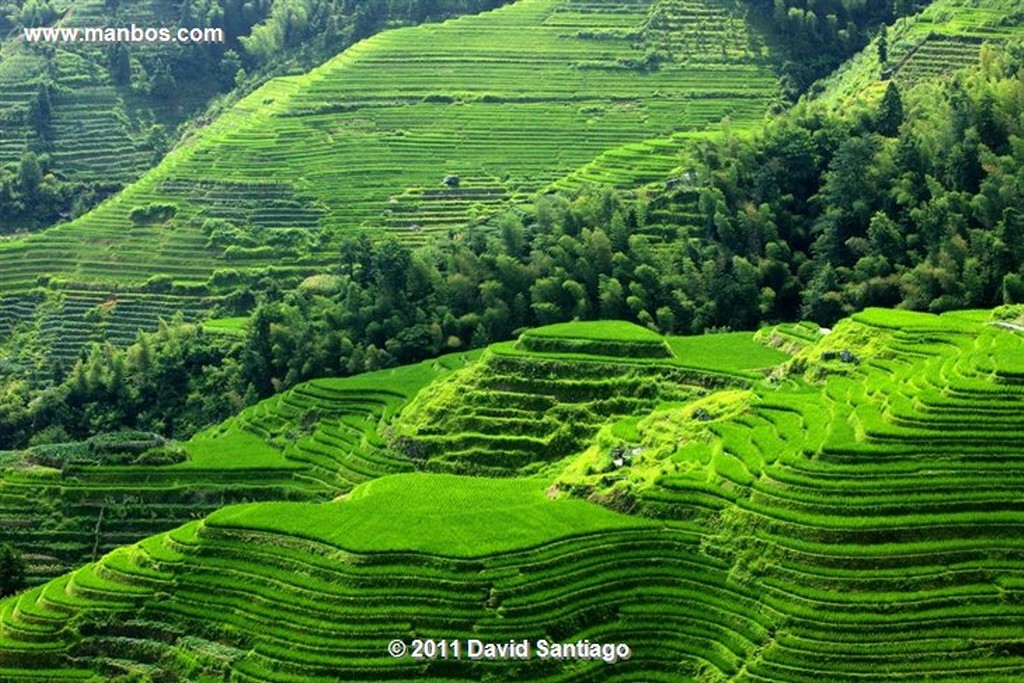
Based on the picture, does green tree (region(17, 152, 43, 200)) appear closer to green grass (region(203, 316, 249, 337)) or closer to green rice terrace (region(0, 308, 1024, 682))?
green grass (region(203, 316, 249, 337))

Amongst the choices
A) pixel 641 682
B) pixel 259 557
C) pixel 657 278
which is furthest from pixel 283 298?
pixel 641 682

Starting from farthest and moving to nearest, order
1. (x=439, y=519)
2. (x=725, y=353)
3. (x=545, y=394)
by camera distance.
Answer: (x=725, y=353) → (x=545, y=394) → (x=439, y=519)

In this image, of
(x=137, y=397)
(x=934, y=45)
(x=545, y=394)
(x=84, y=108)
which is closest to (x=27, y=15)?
(x=84, y=108)

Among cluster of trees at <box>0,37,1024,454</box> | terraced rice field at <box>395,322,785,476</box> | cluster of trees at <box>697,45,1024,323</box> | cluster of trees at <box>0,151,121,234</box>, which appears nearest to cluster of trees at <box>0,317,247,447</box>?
cluster of trees at <box>0,37,1024,454</box>

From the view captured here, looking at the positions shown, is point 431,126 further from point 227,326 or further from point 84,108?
point 84,108

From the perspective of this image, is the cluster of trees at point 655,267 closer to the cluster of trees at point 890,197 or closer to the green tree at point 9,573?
the cluster of trees at point 890,197

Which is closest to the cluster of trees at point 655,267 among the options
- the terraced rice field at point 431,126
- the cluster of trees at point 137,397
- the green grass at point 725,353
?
the cluster of trees at point 137,397
